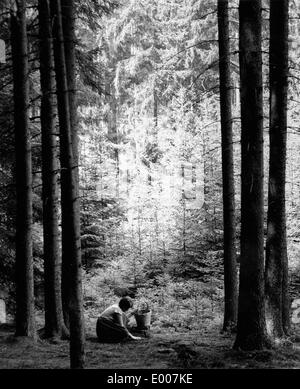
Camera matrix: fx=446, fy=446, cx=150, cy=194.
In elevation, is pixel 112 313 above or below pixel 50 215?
below

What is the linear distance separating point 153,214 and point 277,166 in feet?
38.8

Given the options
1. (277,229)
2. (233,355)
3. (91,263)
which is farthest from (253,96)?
(91,263)

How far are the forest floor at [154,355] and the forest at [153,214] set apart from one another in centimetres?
4

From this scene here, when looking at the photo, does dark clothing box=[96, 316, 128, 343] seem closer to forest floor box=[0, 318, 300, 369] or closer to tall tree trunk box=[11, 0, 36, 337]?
forest floor box=[0, 318, 300, 369]

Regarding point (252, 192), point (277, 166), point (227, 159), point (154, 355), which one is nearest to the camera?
point (252, 192)

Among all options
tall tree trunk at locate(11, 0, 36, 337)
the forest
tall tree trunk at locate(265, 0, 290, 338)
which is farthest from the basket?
tall tree trunk at locate(265, 0, 290, 338)

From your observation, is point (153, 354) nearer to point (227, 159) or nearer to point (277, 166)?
point (277, 166)

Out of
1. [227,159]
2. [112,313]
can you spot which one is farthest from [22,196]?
[227,159]

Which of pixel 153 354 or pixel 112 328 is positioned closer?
pixel 153 354

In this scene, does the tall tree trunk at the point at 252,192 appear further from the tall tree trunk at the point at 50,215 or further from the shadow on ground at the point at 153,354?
the tall tree trunk at the point at 50,215

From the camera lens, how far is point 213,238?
17.3m

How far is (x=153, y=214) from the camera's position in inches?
789
